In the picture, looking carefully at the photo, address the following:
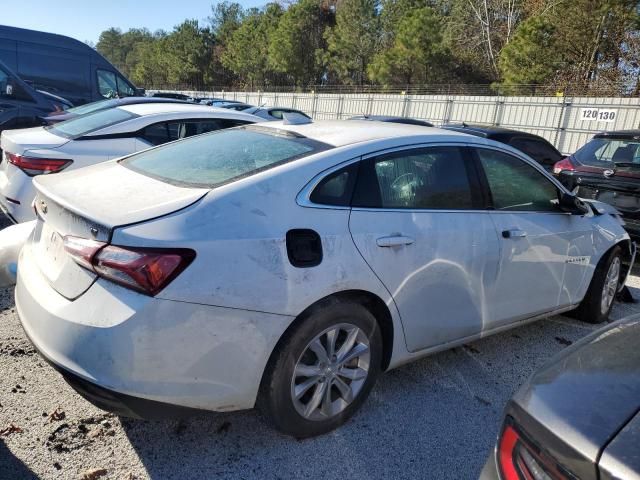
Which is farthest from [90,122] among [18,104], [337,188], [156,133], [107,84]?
[107,84]

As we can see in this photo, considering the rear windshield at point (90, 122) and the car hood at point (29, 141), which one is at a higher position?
the rear windshield at point (90, 122)

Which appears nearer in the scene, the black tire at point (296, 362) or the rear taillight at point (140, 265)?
the rear taillight at point (140, 265)

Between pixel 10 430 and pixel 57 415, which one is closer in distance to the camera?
pixel 10 430

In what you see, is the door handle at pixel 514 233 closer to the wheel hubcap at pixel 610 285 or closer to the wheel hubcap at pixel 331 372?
the wheel hubcap at pixel 331 372

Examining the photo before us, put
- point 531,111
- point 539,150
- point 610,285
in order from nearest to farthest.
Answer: point 610,285
point 539,150
point 531,111

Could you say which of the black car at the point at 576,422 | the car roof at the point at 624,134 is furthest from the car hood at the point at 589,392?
the car roof at the point at 624,134

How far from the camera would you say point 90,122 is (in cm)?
557

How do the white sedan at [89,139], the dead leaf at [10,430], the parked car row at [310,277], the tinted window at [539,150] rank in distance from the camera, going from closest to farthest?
the parked car row at [310,277]
the dead leaf at [10,430]
the white sedan at [89,139]
the tinted window at [539,150]

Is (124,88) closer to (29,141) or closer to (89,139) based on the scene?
(89,139)

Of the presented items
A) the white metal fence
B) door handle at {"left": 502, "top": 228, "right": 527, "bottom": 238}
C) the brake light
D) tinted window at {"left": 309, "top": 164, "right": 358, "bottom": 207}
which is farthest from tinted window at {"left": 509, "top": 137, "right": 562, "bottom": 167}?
the white metal fence

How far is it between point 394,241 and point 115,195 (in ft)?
4.50

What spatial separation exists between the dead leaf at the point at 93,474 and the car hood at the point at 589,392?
1787 mm

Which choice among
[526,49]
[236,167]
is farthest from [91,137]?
[526,49]

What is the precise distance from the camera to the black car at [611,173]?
570 centimetres
